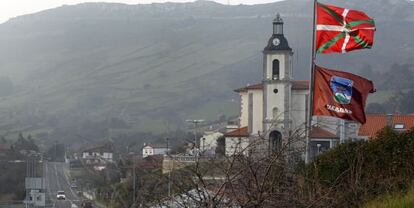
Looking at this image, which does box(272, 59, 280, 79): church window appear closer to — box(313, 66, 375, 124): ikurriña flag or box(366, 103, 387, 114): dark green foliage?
box(366, 103, 387, 114): dark green foliage

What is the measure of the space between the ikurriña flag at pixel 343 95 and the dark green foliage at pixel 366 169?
51 centimetres

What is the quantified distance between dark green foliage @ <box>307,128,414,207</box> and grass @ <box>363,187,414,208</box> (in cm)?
54

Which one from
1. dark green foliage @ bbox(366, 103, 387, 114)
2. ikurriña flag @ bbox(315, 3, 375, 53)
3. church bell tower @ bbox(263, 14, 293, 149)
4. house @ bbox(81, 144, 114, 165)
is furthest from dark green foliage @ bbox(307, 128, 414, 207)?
dark green foliage @ bbox(366, 103, 387, 114)

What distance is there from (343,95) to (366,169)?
932mm

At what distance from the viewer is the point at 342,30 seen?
46.3 ft

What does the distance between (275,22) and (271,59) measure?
6.94 ft

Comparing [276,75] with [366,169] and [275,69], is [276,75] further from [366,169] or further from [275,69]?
[366,169]

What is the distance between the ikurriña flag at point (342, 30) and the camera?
45.8 feet

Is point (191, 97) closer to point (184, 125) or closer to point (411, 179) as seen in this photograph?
point (184, 125)

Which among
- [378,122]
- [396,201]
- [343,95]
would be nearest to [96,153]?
[378,122]

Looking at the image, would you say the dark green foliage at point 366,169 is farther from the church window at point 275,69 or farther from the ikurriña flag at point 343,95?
the church window at point 275,69

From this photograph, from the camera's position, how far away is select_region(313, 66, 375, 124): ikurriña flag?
14000mm

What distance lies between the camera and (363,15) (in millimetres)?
14125

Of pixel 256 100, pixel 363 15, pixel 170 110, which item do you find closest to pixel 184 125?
pixel 170 110
